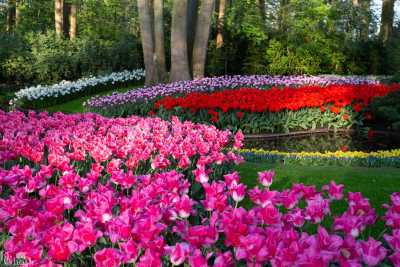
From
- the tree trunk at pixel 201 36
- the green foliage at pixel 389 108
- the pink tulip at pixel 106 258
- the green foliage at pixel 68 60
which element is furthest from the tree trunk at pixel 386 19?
the pink tulip at pixel 106 258

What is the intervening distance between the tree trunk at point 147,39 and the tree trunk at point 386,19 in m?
13.0

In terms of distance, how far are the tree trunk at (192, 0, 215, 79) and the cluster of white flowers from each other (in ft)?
12.2

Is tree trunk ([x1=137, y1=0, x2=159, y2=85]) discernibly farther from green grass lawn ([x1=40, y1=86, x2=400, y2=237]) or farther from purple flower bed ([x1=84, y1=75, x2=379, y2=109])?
green grass lawn ([x1=40, y1=86, x2=400, y2=237])

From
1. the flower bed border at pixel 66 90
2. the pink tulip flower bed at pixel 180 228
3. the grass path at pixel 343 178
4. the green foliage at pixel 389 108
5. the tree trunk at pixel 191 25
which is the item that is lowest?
the flower bed border at pixel 66 90

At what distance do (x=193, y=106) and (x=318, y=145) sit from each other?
2.44 meters

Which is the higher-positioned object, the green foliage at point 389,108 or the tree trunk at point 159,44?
the tree trunk at point 159,44

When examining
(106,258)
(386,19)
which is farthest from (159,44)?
(106,258)

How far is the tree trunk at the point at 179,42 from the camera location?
15.7 m

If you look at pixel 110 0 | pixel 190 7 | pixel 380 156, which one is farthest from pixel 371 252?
pixel 110 0

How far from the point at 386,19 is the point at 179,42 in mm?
14500

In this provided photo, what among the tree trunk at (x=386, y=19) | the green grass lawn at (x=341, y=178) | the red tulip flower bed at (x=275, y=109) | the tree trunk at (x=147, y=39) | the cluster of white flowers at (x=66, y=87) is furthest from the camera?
the tree trunk at (x=386, y=19)

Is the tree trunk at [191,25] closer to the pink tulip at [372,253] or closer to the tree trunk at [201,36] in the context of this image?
the tree trunk at [201,36]

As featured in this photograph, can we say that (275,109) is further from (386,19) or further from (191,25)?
(386,19)

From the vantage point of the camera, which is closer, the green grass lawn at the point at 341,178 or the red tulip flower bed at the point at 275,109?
the green grass lawn at the point at 341,178
